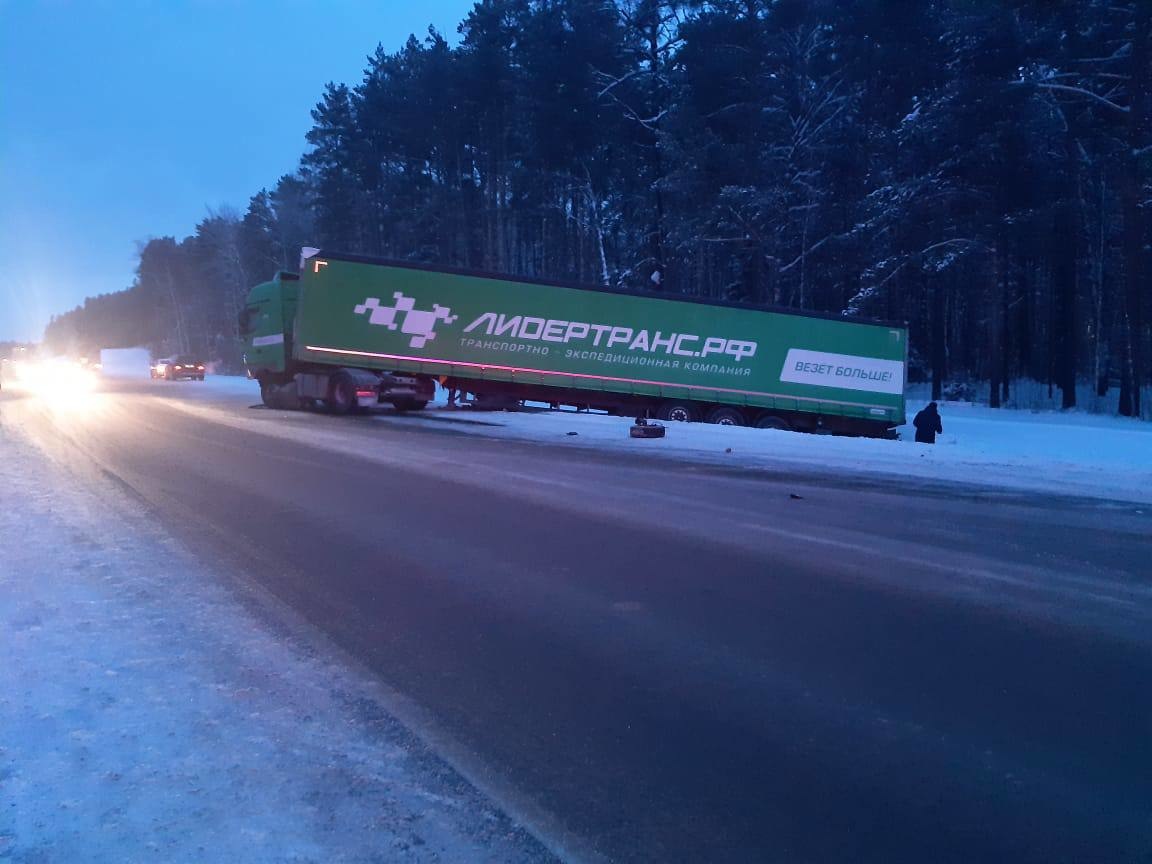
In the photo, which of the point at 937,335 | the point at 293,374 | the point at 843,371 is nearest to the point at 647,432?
the point at 843,371

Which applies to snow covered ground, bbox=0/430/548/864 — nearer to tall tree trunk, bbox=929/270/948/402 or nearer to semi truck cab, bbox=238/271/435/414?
semi truck cab, bbox=238/271/435/414

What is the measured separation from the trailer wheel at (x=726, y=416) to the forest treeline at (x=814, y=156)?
43.1ft

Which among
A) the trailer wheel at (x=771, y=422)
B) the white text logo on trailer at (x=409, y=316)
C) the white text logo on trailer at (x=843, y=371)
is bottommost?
the trailer wheel at (x=771, y=422)

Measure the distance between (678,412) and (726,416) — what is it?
1.29m

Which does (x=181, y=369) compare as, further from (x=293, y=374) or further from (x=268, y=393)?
(x=293, y=374)

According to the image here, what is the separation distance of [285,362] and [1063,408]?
26477mm

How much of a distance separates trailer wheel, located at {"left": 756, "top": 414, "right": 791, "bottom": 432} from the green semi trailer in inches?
1.2

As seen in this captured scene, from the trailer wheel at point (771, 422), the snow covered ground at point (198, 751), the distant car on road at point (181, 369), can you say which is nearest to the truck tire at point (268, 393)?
the trailer wheel at point (771, 422)

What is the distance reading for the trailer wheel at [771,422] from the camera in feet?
81.4

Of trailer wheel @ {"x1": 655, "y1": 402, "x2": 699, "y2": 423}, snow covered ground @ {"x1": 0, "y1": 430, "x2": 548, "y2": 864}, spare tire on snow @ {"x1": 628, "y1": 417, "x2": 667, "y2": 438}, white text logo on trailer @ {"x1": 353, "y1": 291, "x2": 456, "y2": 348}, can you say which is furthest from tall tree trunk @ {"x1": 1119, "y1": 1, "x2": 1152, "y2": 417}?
snow covered ground @ {"x1": 0, "y1": 430, "x2": 548, "y2": 864}

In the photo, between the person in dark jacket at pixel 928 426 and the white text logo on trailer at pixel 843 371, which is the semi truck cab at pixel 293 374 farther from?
the person in dark jacket at pixel 928 426

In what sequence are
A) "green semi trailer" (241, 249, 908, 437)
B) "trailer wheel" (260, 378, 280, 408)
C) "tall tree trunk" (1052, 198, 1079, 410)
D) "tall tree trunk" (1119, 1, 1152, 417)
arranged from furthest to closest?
"tall tree trunk" (1052, 198, 1079, 410) < "trailer wheel" (260, 378, 280, 408) < "tall tree trunk" (1119, 1, 1152, 417) < "green semi trailer" (241, 249, 908, 437)

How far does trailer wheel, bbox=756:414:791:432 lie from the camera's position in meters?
24.8

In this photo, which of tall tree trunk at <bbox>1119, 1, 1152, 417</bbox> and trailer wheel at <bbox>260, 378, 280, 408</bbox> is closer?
tall tree trunk at <bbox>1119, 1, 1152, 417</bbox>
